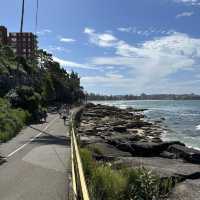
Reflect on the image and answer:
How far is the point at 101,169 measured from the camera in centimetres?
1116

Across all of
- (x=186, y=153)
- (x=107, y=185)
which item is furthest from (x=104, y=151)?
(x=107, y=185)

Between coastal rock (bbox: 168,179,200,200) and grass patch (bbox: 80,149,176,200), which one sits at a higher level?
grass patch (bbox: 80,149,176,200)

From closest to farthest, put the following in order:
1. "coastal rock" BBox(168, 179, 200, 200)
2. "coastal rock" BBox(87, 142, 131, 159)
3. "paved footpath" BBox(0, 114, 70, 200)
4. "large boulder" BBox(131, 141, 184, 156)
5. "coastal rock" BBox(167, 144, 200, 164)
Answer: "paved footpath" BBox(0, 114, 70, 200) → "coastal rock" BBox(168, 179, 200, 200) → "coastal rock" BBox(87, 142, 131, 159) → "coastal rock" BBox(167, 144, 200, 164) → "large boulder" BBox(131, 141, 184, 156)

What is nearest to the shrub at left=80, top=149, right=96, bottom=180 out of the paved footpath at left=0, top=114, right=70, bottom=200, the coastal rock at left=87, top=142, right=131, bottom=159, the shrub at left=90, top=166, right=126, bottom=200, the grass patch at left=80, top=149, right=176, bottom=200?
the grass patch at left=80, top=149, right=176, bottom=200

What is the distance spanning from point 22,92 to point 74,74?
5548 inches

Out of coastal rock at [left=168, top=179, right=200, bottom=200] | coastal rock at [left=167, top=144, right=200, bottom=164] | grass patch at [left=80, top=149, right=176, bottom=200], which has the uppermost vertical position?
grass patch at [left=80, top=149, right=176, bottom=200]

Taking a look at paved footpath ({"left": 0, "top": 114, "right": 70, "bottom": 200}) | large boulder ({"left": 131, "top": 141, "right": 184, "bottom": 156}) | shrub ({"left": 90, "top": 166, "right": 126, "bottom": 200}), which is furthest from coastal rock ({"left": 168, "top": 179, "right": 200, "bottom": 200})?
large boulder ({"left": 131, "top": 141, "right": 184, "bottom": 156})

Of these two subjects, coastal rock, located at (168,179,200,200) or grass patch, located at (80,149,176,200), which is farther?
coastal rock, located at (168,179,200,200)

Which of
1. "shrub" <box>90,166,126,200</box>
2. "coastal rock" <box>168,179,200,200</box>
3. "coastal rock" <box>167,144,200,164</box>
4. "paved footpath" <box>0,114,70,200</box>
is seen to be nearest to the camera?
"shrub" <box>90,166,126,200</box>

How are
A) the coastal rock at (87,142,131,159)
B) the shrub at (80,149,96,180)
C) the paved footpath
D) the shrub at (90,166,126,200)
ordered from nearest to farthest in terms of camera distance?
1. the shrub at (90,166,126,200)
2. the paved footpath
3. the shrub at (80,149,96,180)
4. the coastal rock at (87,142,131,159)

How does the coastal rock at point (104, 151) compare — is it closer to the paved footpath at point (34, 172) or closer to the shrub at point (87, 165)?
the paved footpath at point (34, 172)

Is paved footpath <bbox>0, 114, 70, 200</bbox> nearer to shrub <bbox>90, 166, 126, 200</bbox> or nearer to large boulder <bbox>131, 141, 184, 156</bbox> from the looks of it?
shrub <bbox>90, 166, 126, 200</bbox>

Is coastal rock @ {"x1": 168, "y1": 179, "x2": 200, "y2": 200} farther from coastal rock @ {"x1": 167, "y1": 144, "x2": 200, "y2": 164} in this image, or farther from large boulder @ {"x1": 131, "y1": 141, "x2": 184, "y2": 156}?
large boulder @ {"x1": 131, "y1": 141, "x2": 184, "y2": 156}

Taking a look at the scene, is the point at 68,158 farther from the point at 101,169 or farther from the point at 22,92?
the point at 22,92
